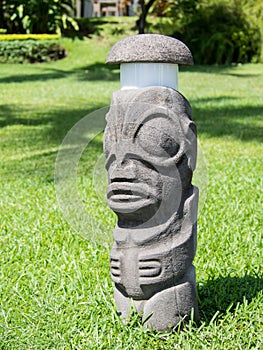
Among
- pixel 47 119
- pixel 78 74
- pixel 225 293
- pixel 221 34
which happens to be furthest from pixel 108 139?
pixel 221 34

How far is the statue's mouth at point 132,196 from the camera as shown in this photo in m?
3.04

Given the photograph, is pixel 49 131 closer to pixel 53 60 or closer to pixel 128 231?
Result: pixel 128 231

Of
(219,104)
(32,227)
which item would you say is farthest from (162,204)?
(219,104)

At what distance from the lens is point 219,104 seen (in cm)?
1212

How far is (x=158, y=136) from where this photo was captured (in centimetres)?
303

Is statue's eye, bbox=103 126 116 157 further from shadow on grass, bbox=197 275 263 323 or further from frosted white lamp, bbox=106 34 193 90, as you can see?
shadow on grass, bbox=197 275 263 323

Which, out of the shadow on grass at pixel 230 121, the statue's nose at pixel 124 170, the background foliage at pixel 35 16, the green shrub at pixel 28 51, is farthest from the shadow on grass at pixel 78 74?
the statue's nose at pixel 124 170

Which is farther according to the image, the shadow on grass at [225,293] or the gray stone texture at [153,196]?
the shadow on grass at [225,293]

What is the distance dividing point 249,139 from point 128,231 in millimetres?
5977

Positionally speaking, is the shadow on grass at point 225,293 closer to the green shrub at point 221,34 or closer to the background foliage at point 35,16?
the green shrub at point 221,34

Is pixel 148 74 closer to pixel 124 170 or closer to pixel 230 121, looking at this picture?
pixel 124 170

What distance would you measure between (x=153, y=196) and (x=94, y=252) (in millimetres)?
1587

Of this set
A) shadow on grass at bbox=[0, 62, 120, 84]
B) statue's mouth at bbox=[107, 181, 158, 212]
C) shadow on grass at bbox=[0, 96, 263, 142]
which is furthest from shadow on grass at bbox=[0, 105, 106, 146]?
statue's mouth at bbox=[107, 181, 158, 212]

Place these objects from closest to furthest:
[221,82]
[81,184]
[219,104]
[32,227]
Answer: [32,227] → [81,184] → [219,104] → [221,82]
